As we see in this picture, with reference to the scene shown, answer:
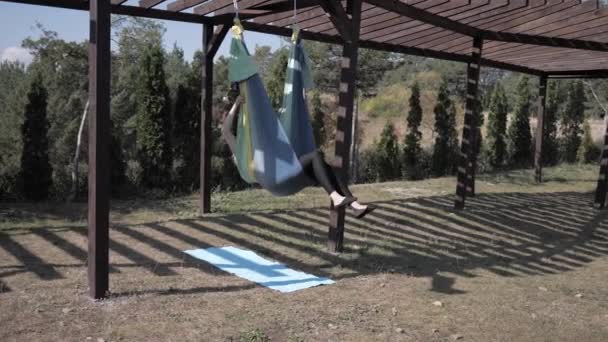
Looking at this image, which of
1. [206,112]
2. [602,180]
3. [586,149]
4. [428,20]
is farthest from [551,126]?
[206,112]

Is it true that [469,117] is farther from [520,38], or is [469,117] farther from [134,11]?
[134,11]

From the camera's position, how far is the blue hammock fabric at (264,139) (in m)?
3.08

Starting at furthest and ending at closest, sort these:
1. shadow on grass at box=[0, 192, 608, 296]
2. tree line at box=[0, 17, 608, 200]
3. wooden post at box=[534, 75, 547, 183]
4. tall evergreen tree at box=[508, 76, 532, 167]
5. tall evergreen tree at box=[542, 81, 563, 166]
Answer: tall evergreen tree at box=[542, 81, 563, 166], tall evergreen tree at box=[508, 76, 532, 167], wooden post at box=[534, 75, 547, 183], tree line at box=[0, 17, 608, 200], shadow on grass at box=[0, 192, 608, 296]

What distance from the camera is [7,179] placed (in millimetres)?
7211

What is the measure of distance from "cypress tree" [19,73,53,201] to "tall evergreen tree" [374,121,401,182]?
255 inches

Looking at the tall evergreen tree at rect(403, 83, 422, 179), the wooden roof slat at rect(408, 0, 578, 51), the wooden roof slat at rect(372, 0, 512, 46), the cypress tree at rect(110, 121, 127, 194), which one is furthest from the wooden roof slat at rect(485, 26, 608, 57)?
the cypress tree at rect(110, 121, 127, 194)

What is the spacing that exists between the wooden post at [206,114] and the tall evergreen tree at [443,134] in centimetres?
716

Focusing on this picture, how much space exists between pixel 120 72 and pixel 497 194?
24.6 ft

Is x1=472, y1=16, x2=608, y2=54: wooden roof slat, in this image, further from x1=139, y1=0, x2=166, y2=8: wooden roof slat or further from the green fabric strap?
x1=139, y1=0, x2=166, y2=8: wooden roof slat

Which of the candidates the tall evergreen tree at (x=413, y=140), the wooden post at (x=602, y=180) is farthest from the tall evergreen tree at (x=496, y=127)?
the wooden post at (x=602, y=180)

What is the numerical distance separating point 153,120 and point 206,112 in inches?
105

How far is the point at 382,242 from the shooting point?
5.12 meters

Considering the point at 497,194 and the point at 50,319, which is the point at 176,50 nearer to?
the point at 497,194

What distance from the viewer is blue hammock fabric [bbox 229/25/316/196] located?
3.08 metres
